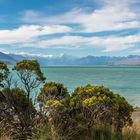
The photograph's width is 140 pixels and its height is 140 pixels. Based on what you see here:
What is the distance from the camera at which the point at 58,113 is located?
8.70 meters

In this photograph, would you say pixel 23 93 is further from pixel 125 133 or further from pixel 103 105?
pixel 125 133

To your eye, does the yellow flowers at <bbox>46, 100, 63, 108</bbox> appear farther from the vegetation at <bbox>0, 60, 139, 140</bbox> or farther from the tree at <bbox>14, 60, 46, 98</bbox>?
the tree at <bbox>14, 60, 46, 98</bbox>

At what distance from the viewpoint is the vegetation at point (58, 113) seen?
870 cm

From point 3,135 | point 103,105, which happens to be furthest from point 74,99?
point 3,135

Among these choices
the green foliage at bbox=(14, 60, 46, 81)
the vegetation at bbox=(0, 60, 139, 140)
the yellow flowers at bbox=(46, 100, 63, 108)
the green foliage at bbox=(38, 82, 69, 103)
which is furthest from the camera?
the green foliage at bbox=(38, 82, 69, 103)

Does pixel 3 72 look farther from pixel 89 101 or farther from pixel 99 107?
pixel 99 107

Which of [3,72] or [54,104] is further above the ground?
[3,72]

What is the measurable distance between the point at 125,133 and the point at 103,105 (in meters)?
1.05

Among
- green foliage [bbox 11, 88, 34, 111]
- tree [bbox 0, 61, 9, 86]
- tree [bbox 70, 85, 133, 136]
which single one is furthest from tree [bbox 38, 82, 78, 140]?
tree [bbox 0, 61, 9, 86]

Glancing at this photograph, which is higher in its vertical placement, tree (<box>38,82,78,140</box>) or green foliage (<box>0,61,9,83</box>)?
green foliage (<box>0,61,9,83</box>)

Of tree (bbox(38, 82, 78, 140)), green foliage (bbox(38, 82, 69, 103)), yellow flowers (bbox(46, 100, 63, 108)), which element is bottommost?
tree (bbox(38, 82, 78, 140))

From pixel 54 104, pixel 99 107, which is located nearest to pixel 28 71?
pixel 54 104

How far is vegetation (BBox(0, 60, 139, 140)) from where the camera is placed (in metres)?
8.70

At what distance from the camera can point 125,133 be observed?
9727mm
